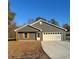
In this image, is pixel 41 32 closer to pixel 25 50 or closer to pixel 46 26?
pixel 46 26

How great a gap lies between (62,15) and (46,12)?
18 cm

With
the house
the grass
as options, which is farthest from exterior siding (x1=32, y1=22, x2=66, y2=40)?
the grass

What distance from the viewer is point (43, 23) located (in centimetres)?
205

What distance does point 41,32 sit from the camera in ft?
6.80

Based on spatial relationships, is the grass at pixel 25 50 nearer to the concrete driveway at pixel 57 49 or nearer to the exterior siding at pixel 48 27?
the concrete driveway at pixel 57 49

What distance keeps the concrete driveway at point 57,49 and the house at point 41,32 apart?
62 millimetres

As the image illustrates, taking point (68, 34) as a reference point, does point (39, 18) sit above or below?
above

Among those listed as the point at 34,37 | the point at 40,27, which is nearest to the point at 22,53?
the point at 34,37

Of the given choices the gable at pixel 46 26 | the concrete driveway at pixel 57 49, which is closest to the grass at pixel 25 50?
the concrete driveway at pixel 57 49

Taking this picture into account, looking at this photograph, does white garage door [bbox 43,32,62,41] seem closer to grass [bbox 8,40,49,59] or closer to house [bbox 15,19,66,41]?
house [bbox 15,19,66,41]

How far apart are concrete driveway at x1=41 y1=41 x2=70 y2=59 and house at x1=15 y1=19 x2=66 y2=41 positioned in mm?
62

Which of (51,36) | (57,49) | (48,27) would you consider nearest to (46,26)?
(48,27)

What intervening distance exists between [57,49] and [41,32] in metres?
0.26
